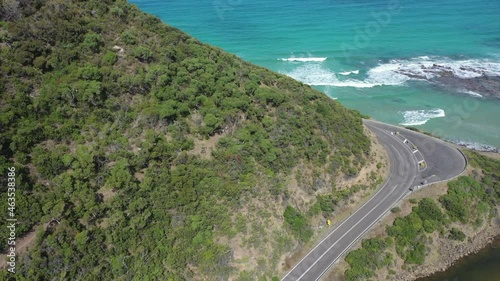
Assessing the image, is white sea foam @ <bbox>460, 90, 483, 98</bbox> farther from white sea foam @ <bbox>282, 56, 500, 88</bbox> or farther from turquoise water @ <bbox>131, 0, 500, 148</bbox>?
white sea foam @ <bbox>282, 56, 500, 88</bbox>

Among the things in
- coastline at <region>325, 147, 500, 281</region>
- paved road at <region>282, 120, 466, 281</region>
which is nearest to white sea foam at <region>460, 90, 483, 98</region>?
paved road at <region>282, 120, 466, 281</region>

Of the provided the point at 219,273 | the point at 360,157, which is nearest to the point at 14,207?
the point at 219,273

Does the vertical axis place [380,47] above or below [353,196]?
above

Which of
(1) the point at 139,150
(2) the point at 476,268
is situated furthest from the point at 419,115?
(1) the point at 139,150

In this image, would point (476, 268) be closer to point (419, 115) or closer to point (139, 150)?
point (419, 115)

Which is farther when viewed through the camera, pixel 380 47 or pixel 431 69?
pixel 380 47

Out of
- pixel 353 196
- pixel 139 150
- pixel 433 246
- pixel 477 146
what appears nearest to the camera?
pixel 139 150

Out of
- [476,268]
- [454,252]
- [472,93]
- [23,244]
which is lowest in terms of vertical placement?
[476,268]
